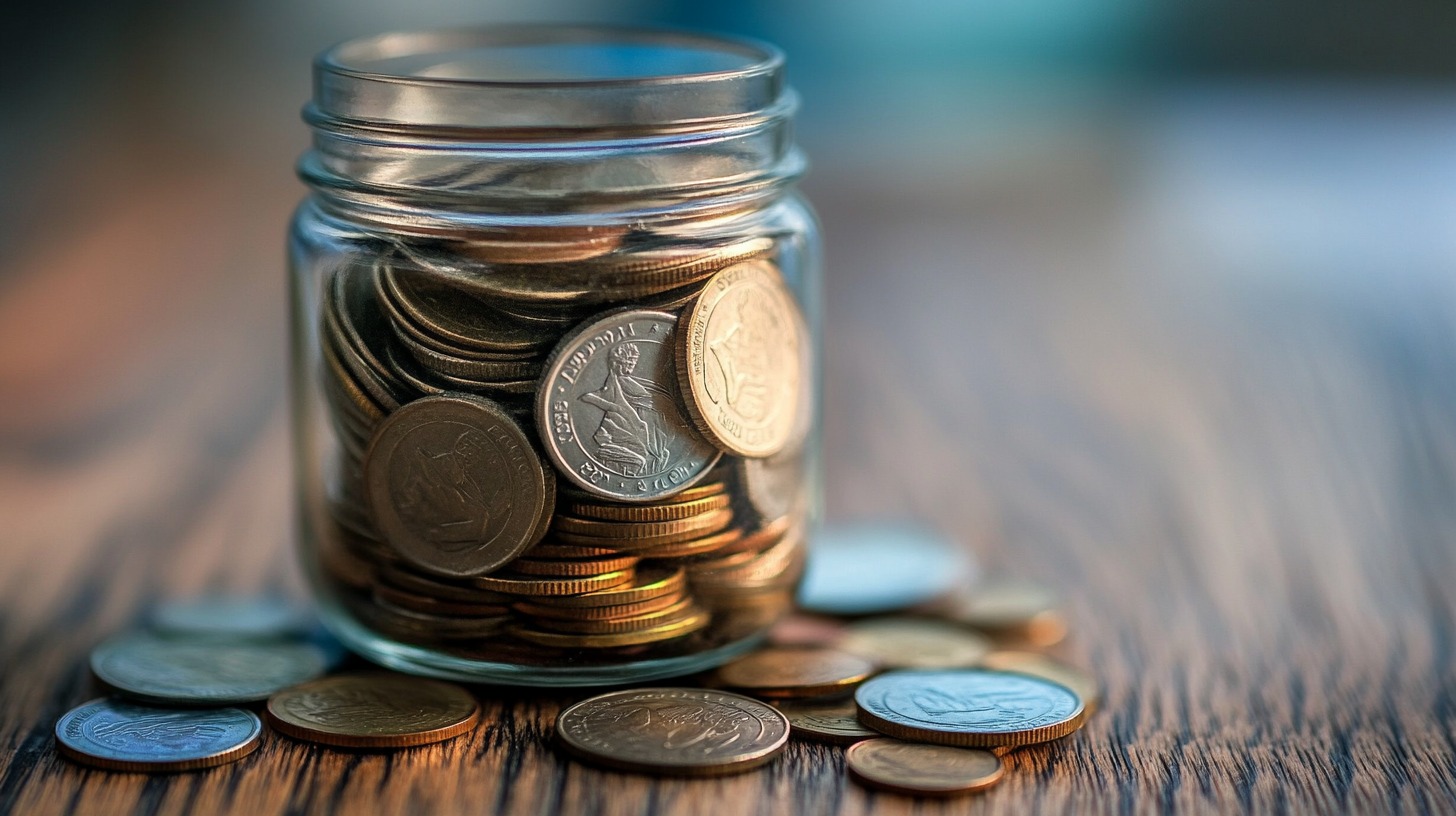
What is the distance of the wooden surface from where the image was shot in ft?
3.36

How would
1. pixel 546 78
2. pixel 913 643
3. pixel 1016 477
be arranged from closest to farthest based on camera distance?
1. pixel 913 643
2. pixel 546 78
3. pixel 1016 477

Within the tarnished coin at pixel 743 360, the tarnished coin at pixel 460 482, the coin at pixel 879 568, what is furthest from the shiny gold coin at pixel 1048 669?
the tarnished coin at pixel 460 482

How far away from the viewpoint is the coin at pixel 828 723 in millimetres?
1072

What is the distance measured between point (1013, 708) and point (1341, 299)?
138 centimetres

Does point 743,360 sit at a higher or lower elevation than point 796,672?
higher

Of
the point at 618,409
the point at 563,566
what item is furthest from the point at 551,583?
the point at 618,409

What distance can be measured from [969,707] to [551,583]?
310 mm

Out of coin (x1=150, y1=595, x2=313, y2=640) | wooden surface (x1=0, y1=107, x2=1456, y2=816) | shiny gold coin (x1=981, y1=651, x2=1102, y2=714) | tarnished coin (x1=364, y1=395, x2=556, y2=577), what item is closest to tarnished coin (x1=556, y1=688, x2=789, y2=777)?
wooden surface (x1=0, y1=107, x2=1456, y2=816)

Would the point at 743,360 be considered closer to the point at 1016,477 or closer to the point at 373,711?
the point at 373,711

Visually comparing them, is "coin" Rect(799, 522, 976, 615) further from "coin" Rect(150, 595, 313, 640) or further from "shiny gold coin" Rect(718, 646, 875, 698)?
"coin" Rect(150, 595, 313, 640)

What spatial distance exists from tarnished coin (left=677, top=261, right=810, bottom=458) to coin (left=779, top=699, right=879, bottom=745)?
0.62ft

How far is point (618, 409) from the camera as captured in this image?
1.05 meters

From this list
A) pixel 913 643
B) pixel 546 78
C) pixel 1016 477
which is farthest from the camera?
pixel 1016 477

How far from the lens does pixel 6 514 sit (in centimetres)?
150
